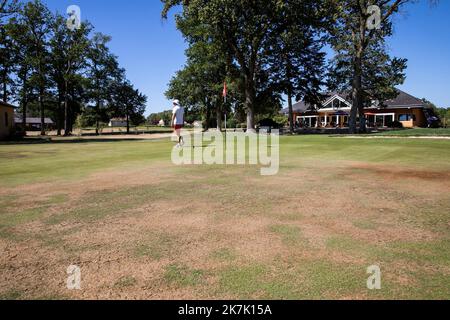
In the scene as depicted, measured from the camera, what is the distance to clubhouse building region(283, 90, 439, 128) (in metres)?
57.4

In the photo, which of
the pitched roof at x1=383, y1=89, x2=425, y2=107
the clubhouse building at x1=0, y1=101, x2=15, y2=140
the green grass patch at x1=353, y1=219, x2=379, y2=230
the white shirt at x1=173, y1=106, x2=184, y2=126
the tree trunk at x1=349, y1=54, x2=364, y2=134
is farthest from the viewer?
the pitched roof at x1=383, y1=89, x2=425, y2=107

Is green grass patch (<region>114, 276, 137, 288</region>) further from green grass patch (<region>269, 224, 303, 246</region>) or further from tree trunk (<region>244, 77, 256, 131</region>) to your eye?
tree trunk (<region>244, 77, 256, 131</region>)

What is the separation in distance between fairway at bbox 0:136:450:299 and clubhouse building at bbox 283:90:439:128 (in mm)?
48328

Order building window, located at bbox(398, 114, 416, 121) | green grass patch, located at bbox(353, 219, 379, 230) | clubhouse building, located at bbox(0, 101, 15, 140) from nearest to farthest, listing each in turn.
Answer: green grass patch, located at bbox(353, 219, 379, 230), clubhouse building, located at bbox(0, 101, 15, 140), building window, located at bbox(398, 114, 416, 121)

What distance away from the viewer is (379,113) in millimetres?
61156

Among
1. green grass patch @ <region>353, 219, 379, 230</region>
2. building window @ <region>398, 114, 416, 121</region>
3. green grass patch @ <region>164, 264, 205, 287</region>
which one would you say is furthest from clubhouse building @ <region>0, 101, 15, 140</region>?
building window @ <region>398, 114, 416, 121</region>

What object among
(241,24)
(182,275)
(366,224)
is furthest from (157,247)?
(241,24)

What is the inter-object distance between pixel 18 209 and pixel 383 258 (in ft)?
17.7

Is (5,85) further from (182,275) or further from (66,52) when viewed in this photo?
(182,275)

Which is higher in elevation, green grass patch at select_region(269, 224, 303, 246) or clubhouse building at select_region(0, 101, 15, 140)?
clubhouse building at select_region(0, 101, 15, 140)

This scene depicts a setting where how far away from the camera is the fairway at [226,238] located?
281 cm

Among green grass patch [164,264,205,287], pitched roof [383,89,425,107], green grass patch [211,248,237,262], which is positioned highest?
pitched roof [383,89,425,107]
